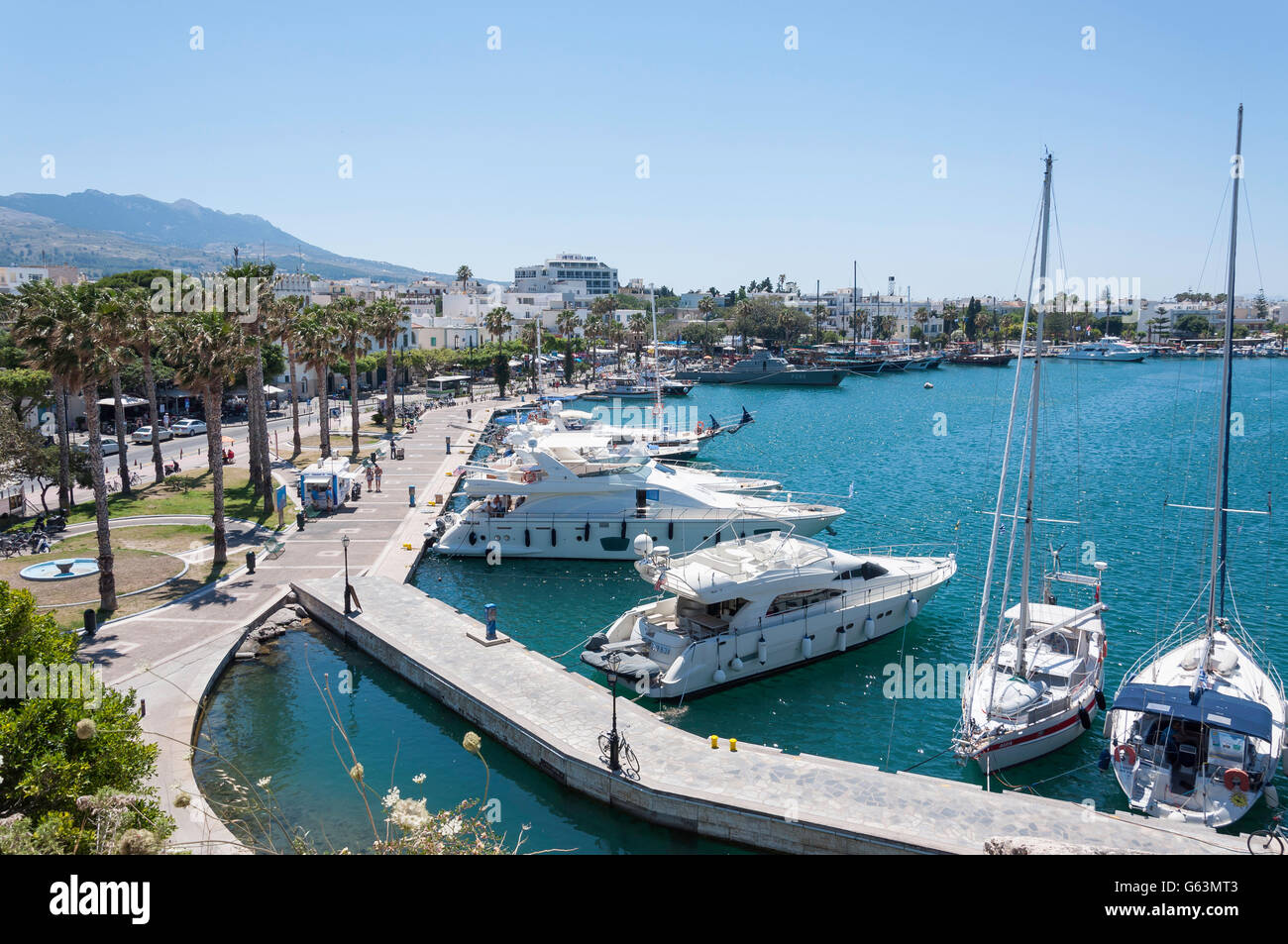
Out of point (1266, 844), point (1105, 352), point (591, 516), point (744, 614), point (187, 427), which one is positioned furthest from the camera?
point (1105, 352)

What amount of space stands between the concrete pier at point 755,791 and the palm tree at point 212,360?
1545 cm

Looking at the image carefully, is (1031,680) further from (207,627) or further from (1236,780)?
(207,627)

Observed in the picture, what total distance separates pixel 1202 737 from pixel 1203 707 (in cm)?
93

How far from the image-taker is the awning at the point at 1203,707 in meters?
19.5

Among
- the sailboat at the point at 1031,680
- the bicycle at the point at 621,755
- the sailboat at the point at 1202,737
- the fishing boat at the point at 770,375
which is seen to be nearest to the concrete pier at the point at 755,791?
the bicycle at the point at 621,755

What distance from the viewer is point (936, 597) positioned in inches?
1374

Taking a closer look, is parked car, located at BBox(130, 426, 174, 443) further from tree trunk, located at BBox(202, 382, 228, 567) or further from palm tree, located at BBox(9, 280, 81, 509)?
palm tree, located at BBox(9, 280, 81, 509)

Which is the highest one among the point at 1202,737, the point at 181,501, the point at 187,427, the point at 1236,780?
the point at 187,427

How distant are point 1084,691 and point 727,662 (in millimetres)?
9973

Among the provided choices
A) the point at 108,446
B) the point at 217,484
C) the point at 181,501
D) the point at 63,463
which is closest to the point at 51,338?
the point at 217,484

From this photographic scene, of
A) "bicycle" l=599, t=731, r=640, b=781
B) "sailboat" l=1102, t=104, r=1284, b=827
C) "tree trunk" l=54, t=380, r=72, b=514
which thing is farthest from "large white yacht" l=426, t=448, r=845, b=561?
"bicycle" l=599, t=731, r=640, b=781

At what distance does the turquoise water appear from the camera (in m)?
23.1

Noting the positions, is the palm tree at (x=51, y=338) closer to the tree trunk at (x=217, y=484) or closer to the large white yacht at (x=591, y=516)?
the tree trunk at (x=217, y=484)

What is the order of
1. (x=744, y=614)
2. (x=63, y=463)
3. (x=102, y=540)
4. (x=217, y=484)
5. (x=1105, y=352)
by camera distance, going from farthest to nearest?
(x=1105, y=352), (x=63, y=463), (x=217, y=484), (x=102, y=540), (x=744, y=614)
